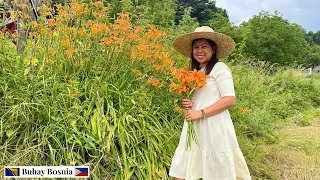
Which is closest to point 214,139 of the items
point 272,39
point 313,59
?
point 272,39

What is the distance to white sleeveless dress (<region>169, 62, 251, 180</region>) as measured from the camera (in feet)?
7.34

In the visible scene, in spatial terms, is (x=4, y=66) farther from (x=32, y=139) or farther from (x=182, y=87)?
(x=182, y=87)

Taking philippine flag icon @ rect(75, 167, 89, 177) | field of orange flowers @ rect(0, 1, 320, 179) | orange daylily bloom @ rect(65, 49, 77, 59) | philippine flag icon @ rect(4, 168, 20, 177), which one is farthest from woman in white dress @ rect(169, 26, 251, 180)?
philippine flag icon @ rect(4, 168, 20, 177)

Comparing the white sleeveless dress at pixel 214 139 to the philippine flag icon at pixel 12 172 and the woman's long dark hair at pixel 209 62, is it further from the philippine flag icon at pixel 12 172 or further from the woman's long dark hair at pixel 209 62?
the philippine flag icon at pixel 12 172

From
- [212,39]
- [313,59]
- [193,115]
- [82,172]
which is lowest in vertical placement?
[313,59]

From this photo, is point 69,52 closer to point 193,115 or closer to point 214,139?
point 193,115

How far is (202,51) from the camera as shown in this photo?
234cm

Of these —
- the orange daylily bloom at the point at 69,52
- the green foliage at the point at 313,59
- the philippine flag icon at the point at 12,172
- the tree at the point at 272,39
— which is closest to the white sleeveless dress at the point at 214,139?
the orange daylily bloom at the point at 69,52

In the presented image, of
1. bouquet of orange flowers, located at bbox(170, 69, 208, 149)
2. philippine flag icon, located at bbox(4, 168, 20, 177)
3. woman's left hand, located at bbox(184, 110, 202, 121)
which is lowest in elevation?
philippine flag icon, located at bbox(4, 168, 20, 177)

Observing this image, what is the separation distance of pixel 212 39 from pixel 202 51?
11 centimetres

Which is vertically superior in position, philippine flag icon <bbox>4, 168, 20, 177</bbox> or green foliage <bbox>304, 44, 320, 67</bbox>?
philippine flag icon <bbox>4, 168, 20, 177</bbox>

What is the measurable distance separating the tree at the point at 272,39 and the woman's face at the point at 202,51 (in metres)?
13.7

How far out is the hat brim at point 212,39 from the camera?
7.56 feet

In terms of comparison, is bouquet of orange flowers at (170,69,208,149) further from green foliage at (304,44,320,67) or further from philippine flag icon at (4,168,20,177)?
green foliage at (304,44,320,67)
